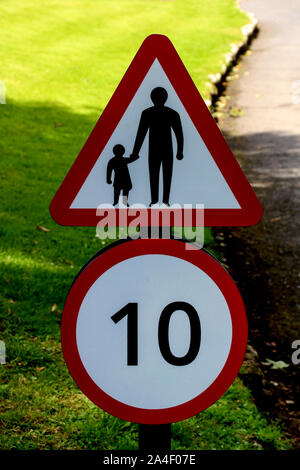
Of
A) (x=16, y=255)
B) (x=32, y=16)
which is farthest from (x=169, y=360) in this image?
(x=32, y=16)

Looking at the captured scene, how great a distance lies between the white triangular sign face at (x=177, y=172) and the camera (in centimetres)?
185

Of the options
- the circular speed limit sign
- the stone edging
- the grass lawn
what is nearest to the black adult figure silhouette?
the circular speed limit sign

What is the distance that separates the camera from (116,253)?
175cm

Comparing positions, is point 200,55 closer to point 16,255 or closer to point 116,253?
point 16,255

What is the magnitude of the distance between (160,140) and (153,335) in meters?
0.58

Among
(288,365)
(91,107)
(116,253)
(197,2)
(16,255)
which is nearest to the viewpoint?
(116,253)

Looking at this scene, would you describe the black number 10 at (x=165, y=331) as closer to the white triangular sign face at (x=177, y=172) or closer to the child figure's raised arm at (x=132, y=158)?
the white triangular sign face at (x=177, y=172)

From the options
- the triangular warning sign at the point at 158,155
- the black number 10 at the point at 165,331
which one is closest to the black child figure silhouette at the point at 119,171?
the triangular warning sign at the point at 158,155

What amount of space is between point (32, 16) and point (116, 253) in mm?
15734

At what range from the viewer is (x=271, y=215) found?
661cm

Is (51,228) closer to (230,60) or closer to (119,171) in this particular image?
(119,171)

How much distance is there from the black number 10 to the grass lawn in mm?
1430

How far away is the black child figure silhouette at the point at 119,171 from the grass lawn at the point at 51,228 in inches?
65.6

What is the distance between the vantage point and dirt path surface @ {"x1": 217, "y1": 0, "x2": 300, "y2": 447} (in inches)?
165
